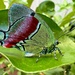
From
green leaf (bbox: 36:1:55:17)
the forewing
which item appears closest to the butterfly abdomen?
the forewing

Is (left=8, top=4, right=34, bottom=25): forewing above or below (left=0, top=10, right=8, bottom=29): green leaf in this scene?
above

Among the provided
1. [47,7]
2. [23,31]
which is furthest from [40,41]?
[47,7]

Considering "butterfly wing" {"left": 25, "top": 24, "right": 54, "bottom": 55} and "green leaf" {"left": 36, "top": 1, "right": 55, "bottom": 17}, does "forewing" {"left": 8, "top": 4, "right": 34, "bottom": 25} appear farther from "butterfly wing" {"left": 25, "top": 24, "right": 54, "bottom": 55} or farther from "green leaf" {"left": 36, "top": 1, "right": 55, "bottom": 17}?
"green leaf" {"left": 36, "top": 1, "right": 55, "bottom": 17}

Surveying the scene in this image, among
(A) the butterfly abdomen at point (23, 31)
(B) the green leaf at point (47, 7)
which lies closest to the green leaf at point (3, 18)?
(A) the butterfly abdomen at point (23, 31)

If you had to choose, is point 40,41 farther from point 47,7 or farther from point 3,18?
point 47,7

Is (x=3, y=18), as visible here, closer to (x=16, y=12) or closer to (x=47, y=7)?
(x=16, y=12)

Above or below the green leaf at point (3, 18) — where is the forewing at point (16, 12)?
above

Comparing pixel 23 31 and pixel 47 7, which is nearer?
pixel 23 31

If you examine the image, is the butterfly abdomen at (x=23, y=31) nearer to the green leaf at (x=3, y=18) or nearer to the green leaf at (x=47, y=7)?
the green leaf at (x=3, y=18)

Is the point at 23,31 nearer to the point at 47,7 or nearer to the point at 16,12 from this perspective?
the point at 16,12

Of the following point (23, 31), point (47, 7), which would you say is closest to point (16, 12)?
point (23, 31)

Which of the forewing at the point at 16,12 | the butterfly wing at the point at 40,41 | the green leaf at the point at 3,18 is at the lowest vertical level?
the butterfly wing at the point at 40,41

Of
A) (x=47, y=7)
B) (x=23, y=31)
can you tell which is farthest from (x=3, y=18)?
(x=47, y=7)

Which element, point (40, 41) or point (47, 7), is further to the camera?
point (47, 7)
